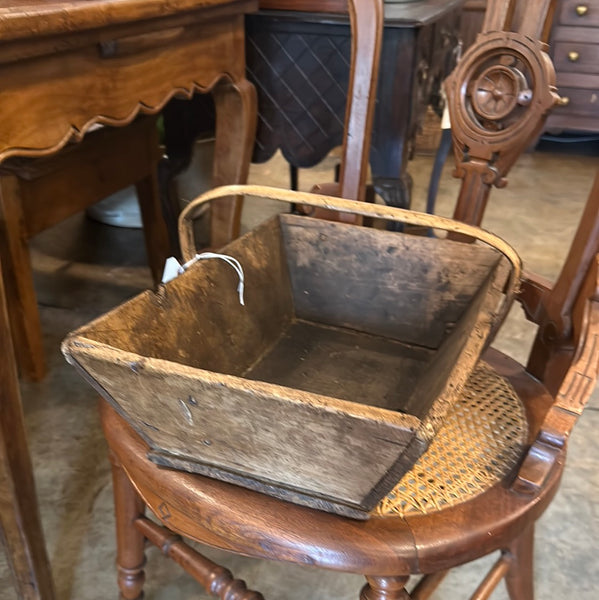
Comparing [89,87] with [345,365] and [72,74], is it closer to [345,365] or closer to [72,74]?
[72,74]

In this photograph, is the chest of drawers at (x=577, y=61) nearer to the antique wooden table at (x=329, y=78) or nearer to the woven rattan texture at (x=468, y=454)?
the antique wooden table at (x=329, y=78)

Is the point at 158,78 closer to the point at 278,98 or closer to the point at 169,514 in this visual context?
the point at 278,98

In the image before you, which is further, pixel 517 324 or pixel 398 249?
pixel 517 324

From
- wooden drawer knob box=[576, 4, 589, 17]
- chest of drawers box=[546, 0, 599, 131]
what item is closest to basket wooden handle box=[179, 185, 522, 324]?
chest of drawers box=[546, 0, 599, 131]

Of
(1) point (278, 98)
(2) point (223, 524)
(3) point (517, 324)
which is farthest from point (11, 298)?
(3) point (517, 324)

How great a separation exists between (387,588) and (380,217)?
341mm

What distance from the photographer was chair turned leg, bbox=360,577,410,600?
0.49 metres

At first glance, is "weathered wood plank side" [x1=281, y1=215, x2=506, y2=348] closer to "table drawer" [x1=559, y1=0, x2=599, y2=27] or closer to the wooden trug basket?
the wooden trug basket

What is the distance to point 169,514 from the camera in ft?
1.83

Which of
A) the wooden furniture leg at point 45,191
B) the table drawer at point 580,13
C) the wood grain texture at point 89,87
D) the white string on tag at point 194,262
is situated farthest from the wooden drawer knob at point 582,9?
the white string on tag at point 194,262

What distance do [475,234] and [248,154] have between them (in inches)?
26.2

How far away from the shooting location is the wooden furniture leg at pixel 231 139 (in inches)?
43.6

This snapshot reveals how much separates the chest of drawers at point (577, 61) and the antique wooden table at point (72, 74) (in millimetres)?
1903

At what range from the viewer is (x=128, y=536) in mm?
746
